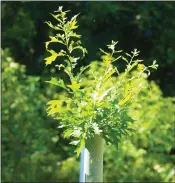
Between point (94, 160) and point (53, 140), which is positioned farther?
point (53, 140)

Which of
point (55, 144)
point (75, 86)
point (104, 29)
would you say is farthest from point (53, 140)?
point (75, 86)

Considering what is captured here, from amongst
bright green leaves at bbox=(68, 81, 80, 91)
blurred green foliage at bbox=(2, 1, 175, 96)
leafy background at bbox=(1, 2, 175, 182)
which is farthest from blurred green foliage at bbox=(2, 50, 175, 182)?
bright green leaves at bbox=(68, 81, 80, 91)

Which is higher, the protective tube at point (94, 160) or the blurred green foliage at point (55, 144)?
the blurred green foliage at point (55, 144)

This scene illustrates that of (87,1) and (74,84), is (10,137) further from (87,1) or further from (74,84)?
(74,84)

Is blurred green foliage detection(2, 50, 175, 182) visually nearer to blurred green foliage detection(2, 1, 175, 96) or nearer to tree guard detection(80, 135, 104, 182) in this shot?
blurred green foliage detection(2, 1, 175, 96)

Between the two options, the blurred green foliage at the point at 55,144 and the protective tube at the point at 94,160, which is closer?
the protective tube at the point at 94,160

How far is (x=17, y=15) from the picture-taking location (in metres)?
7.61

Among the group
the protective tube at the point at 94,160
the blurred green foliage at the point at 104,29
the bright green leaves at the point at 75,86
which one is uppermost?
the blurred green foliage at the point at 104,29

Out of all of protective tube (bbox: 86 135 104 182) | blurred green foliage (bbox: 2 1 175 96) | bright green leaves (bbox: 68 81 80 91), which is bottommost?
protective tube (bbox: 86 135 104 182)

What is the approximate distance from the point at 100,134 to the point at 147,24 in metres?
6.47

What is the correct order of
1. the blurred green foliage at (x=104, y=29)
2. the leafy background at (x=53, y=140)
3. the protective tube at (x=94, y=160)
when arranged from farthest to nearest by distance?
1. the blurred green foliage at (x=104, y=29)
2. the leafy background at (x=53, y=140)
3. the protective tube at (x=94, y=160)

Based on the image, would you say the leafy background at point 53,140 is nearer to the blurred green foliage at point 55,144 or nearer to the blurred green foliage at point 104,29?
the blurred green foliage at point 55,144

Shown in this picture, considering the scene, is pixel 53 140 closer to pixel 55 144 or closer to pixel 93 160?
pixel 55 144

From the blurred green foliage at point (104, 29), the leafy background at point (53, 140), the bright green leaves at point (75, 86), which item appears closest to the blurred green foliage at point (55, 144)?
the leafy background at point (53, 140)
